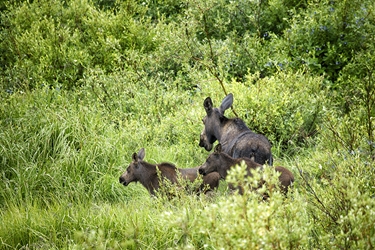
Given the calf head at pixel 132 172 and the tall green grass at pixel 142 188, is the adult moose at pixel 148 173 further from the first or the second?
the tall green grass at pixel 142 188

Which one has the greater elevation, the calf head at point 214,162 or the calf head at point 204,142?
the calf head at point 214,162

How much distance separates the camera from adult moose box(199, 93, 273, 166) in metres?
8.30

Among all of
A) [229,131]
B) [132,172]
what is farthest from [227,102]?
[132,172]

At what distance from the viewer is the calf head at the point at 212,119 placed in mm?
9281

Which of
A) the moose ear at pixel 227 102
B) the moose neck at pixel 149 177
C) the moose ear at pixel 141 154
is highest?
the moose ear at pixel 227 102

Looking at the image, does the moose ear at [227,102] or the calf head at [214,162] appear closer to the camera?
the calf head at [214,162]

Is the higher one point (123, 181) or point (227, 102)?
point (227, 102)

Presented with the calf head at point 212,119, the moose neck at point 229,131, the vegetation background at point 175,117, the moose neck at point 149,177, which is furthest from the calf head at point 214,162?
the calf head at point 212,119

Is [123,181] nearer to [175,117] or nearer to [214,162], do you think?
[214,162]

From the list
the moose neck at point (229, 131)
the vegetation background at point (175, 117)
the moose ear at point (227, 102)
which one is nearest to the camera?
the vegetation background at point (175, 117)

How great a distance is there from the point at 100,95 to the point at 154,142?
7.15 ft

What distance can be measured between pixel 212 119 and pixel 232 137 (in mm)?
530

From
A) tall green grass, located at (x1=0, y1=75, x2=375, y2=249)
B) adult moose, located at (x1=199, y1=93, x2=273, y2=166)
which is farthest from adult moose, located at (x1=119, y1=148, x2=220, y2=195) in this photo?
adult moose, located at (x1=199, y1=93, x2=273, y2=166)

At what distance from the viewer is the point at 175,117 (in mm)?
10883
